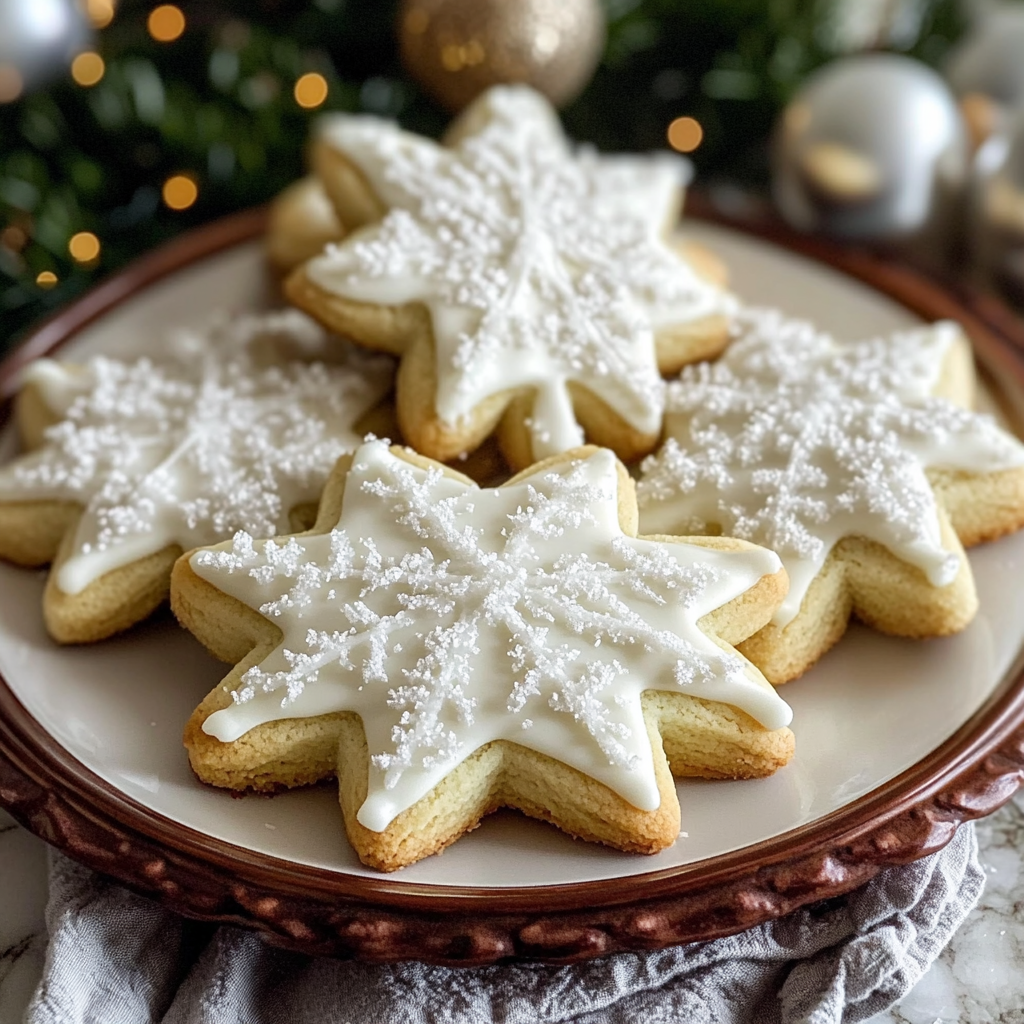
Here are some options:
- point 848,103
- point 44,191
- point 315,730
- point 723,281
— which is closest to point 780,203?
point 848,103

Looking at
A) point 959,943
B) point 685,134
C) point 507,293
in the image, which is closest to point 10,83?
point 507,293

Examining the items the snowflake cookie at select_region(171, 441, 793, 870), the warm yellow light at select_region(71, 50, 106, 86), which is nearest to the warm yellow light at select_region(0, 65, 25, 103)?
the warm yellow light at select_region(71, 50, 106, 86)

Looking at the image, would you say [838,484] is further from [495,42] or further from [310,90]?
[310,90]

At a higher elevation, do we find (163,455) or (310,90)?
(310,90)

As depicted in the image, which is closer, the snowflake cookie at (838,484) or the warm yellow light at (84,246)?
the snowflake cookie at (838,484)

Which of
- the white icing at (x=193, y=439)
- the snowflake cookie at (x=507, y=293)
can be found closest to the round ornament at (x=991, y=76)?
the snowflake cookie at (x=507, y=293)

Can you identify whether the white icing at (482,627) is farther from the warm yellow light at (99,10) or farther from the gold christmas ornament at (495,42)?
the warm yellow light at (99,10)
